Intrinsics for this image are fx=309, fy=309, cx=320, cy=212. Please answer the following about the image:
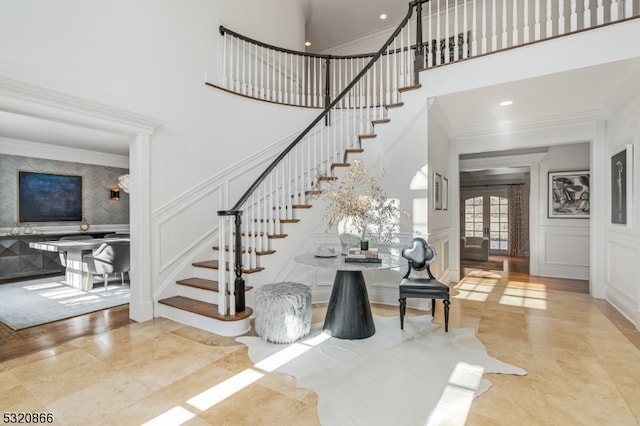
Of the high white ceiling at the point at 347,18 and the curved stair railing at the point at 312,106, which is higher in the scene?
the high white ceiling at the point at 347,18

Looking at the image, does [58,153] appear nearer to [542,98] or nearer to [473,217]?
[542,98]

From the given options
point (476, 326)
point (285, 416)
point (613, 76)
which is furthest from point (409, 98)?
point (285, 416)

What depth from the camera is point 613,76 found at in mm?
3238

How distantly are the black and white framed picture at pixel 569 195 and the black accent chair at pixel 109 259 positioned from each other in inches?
300

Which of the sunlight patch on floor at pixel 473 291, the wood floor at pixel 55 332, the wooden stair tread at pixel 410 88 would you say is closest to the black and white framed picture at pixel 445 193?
the sunlight patch on floor at pixel 473 291

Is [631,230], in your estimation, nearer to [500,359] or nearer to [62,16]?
[500,359]

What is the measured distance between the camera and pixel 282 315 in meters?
2.86

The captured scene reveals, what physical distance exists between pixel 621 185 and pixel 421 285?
2925mm

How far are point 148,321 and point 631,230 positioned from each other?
220 inches

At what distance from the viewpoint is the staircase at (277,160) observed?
3.19 meters

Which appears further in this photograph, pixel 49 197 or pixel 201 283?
pixel 49 197

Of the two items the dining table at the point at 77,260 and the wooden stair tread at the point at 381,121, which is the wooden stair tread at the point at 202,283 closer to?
the dining table at the point at 77,260

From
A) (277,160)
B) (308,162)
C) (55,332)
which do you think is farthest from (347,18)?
(55,332)

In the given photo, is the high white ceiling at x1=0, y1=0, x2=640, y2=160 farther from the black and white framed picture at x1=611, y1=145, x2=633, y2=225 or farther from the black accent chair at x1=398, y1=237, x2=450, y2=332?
the black accent chair at x1=398, y1=237, x2=450, y2=332
